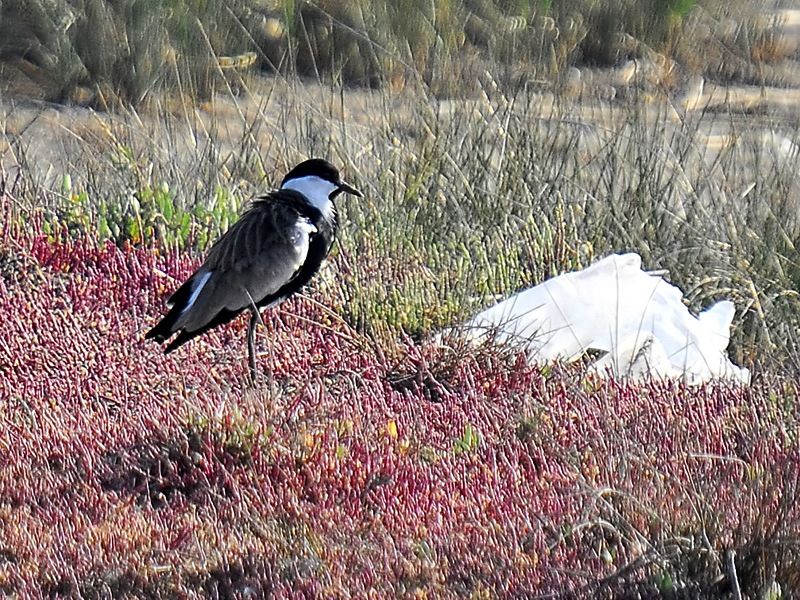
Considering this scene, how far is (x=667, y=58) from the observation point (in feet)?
39.0

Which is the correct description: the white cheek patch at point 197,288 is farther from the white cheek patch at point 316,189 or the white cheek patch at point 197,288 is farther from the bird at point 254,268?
the white cheek patch at point 316,189

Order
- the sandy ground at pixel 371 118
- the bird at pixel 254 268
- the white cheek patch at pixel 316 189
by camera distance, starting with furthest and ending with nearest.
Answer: the sandy ground at pixel 371 118 → the white cheek patch at pixel 316 189 → the bird at pixel 254 268

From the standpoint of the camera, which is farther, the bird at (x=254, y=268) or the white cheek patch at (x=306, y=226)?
the white cheek patch at (x=306, y=226)

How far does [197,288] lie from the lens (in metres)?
5.45

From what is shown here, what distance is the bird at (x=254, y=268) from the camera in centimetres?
532

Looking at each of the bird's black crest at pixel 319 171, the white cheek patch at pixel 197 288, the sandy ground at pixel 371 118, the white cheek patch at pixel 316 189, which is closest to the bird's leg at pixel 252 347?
the white cheek patch at pixel 197 288

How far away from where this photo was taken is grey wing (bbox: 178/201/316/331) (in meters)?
5.40

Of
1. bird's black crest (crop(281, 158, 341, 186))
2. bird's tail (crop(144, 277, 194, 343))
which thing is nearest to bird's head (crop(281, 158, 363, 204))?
bird's black crest (crop(281, 158, 341, 186))

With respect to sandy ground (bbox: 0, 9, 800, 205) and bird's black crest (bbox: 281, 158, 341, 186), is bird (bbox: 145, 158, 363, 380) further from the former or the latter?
sandy ground (bbox: 0, 9, 800, 205)

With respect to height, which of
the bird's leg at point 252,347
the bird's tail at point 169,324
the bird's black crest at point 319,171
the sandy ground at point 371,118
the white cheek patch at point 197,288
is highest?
the bird's black crest at point 319,171

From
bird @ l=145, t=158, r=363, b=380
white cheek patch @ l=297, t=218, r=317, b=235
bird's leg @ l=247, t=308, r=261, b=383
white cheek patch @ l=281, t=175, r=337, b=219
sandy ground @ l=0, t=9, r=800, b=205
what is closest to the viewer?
bird's leg @ l=247, t=308, r=261, b=383

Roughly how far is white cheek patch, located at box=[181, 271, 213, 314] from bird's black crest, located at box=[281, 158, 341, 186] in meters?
0.66

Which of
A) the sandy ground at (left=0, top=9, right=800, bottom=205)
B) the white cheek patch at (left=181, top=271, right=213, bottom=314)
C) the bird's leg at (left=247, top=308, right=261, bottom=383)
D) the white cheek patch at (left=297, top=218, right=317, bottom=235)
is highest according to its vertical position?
the white cheek patch at (left=297, top=218, right=317, bottom=235)

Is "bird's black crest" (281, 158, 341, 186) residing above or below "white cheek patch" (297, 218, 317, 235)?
above
